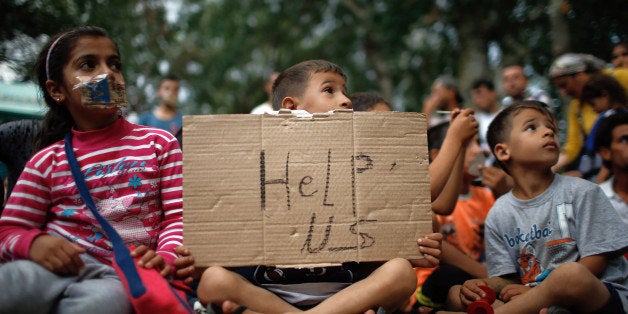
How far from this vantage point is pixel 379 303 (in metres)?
2.14

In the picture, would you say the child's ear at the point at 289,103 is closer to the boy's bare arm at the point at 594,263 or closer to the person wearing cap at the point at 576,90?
the boy's bare arm at the point at 594,263

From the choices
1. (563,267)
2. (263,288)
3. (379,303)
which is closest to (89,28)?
(263,288)

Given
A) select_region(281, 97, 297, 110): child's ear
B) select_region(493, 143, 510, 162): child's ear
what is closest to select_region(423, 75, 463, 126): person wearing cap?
select_region(493, 143, 510, 162): child's ear

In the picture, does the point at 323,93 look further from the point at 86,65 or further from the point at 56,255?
the point at 56,255

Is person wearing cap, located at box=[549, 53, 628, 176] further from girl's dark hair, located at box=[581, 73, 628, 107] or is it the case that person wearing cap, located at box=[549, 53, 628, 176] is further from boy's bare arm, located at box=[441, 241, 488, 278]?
boy's bare arm, located at box=[441, 241, 488, 278]

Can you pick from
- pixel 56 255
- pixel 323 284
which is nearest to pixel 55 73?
pixel 56 255

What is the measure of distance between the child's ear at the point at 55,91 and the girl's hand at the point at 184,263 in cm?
88

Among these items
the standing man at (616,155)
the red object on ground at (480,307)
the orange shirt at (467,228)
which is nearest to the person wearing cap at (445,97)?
the orange shirt at (467,228)

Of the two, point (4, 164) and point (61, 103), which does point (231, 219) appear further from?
point (4, 164)

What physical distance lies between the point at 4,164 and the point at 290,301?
167 cm

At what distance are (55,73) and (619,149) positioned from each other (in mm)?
2837

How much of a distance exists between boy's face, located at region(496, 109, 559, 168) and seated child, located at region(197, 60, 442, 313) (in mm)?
913

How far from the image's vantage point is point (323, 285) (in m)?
2.34

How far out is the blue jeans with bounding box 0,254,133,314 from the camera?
77.2 inches
